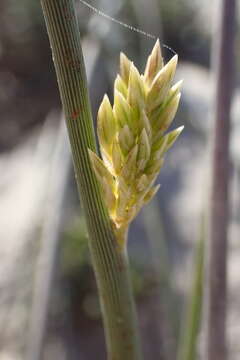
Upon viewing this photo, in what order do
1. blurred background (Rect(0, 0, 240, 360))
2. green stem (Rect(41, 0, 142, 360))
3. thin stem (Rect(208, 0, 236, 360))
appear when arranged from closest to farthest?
green stem (Rect(41, 0, 142, 360)) < thin stem (Rect(208, 0, 236, 360)) < blurred background (Rect(0, 0, 240, 360))

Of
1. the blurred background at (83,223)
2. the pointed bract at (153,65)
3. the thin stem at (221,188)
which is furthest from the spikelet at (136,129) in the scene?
the blurred background at (83,223)

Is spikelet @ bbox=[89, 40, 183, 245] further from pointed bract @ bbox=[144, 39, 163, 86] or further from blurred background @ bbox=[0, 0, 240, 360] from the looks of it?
blurred background @ bbox=[0, 0, 240, 360]

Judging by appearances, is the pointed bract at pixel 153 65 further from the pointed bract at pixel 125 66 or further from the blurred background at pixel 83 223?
the blurred background at pixel 83 223

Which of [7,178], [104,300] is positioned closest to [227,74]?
[104,300]

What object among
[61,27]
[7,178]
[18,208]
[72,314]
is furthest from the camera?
[7,178]

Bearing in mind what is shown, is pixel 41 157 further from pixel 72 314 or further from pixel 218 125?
pixel 218 125

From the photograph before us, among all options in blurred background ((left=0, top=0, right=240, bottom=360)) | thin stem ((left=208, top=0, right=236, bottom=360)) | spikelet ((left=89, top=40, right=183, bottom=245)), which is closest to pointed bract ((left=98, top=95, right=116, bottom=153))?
spikelet ((left=89, top=40, right=183, bottom=245))
